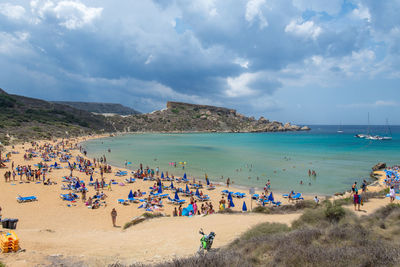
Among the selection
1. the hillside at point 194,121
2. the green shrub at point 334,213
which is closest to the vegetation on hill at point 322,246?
the green shrub at point 334,213

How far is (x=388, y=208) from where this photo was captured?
8562 millimetres

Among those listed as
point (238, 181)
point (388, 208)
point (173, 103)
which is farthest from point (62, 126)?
point (173, 103)

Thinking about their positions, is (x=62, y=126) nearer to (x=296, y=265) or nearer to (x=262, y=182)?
(x=262, y=182)

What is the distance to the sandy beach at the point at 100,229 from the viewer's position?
6367mm

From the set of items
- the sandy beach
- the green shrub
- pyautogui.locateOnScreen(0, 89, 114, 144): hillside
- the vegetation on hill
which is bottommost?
the sandy beach

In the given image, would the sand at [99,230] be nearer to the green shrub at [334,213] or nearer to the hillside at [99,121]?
the green shrub at [334,213]

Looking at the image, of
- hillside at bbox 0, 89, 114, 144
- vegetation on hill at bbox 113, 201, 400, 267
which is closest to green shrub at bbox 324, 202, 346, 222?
vegetation on hill at bbox 113, 201, 400, 267

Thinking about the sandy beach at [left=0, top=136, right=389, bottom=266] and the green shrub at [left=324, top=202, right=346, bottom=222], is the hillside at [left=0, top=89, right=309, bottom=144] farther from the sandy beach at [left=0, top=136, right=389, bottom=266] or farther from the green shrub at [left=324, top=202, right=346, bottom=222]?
the green shrub at [left=324, top=202, right=346, bottom=222]

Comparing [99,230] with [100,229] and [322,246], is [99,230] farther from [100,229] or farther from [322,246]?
[322,246]

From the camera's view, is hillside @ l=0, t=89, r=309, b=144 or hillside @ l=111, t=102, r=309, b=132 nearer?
hillside @ l=0, t=89, r=309, b=144

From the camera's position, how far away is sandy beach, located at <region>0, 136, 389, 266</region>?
251 inches

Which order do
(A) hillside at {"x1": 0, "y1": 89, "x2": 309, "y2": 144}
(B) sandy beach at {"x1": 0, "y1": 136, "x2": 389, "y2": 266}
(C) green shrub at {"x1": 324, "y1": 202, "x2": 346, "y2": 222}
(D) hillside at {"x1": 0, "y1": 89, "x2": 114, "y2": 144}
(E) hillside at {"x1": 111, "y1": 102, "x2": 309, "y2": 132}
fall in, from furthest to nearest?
1. (E) hillside at {"x1": 111, "y1": 102, "x2": 309, "y2": 132}
2. (A) hillside at {"x1": 0, "y1": 89, "x2": 309, "y2": 144}
3. (D) hillside at {"x1": 0, "y1": 89, "x2": 114, "y2": 144}
4. (C) green shrub at {"x1": 324, "y1": 202, "x2": 346, "y2": 222}
5. (B) sandy beach at {"x1": 0, "y1": 136, "x2": 389, "y2": 266}

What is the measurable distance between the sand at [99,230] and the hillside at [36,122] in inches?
1449

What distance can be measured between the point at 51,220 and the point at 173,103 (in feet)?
501
